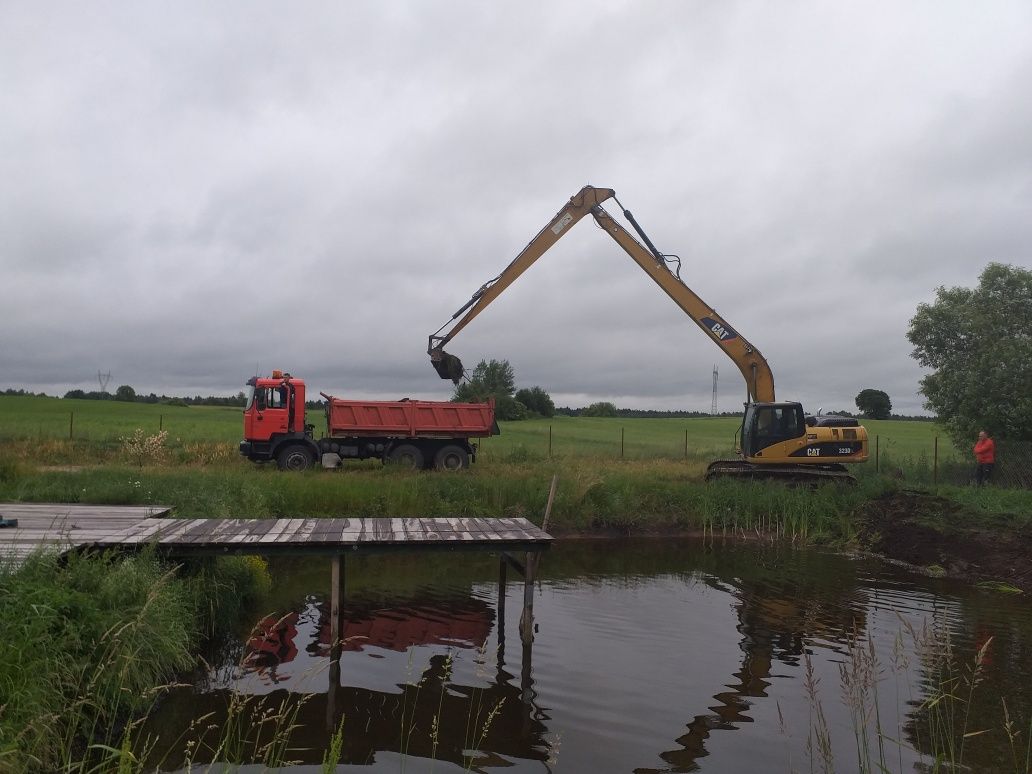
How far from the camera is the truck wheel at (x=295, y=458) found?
810 inches

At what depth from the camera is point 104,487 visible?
13852mm

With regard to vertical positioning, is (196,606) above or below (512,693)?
above

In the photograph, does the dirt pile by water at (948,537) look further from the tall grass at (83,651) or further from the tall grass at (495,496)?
the tall grass at (83,651)

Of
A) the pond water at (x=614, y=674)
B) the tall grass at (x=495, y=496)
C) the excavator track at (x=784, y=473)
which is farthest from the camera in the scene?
the excavator track at (x=784, y=473)

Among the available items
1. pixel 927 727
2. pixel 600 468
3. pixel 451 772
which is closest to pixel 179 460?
pixel 600 468

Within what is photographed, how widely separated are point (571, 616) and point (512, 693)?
303 cm

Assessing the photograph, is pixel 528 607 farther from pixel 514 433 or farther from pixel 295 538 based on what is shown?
pixel 514 433

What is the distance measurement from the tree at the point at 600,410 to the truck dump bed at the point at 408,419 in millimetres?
60071

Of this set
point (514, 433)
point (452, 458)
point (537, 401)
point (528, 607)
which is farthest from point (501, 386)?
point (528, 607)

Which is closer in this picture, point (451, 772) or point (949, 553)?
point (451, 772)

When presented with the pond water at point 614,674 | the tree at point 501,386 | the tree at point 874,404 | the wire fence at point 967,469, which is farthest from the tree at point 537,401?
the pond water at point 614,674

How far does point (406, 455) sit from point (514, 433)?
2417cm

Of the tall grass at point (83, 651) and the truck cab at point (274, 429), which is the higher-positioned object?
the truck cab at point (274, 429)

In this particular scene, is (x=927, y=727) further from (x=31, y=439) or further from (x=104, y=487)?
(x=31, y=439)
